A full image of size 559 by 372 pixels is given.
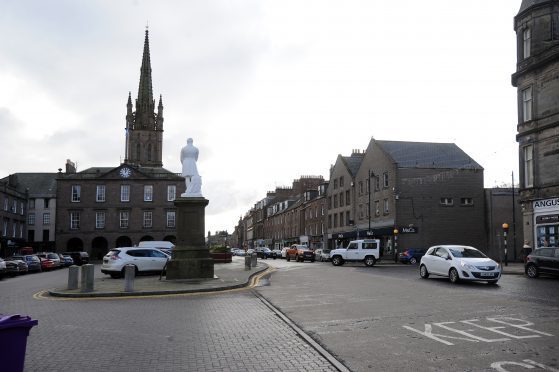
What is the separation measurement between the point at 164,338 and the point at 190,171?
13105 millimetres

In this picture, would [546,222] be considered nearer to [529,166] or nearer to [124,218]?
[529,166]

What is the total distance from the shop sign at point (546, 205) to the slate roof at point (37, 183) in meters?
71.6

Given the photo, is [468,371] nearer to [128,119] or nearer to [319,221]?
[319,221]

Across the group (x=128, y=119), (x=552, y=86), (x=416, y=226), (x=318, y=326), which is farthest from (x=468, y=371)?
(x=128, y=119)

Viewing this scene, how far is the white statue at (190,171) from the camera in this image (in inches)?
831

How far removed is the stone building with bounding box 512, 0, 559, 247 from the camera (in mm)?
30234

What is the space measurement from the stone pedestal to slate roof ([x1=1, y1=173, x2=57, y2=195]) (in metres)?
68.9

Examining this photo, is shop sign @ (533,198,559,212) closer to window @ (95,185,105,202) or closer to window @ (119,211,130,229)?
window @ (119,211,130,229)

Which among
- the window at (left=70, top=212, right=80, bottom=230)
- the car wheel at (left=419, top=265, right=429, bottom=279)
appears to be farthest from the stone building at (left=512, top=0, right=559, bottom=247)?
the window at (left=70, top=212, right=80, bottom=230)

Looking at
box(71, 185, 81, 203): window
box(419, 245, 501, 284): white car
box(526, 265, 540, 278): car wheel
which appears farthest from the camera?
box(71, 185, 81, 203): window

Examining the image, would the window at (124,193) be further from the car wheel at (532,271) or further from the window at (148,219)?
the car wheel at (532,271)

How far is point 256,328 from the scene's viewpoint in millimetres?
10016

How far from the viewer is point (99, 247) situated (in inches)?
2822

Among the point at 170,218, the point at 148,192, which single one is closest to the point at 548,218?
the point at 170,218
